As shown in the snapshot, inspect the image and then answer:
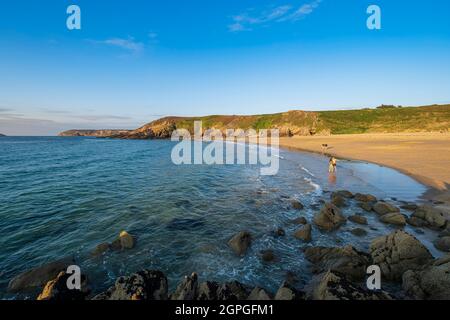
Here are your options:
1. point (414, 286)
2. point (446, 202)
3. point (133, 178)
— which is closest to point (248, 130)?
point (133, 178)

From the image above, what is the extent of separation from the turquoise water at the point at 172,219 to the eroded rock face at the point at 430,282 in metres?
3.23

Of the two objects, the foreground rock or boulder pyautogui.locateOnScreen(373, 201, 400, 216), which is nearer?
the foreground rock

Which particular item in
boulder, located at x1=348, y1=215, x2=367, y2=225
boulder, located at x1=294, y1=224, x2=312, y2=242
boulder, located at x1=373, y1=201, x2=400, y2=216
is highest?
boulder, located at x1=373, y1=201, x2=400, y2=216

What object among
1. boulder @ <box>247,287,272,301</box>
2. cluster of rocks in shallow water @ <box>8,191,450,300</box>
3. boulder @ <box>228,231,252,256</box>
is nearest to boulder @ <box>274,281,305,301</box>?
cluster of rocks in shallow water @ <box>8,191,450,300</box>

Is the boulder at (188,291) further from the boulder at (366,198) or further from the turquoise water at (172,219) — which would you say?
the boulder at (366,198)

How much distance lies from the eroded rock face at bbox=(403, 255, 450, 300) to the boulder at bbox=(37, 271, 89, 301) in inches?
413

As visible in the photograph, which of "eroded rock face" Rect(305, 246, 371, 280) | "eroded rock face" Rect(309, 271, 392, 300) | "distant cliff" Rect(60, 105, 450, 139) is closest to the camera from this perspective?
"eroded rock face" Rect(309, 271, 392, 300)

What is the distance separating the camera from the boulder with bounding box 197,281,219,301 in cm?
686

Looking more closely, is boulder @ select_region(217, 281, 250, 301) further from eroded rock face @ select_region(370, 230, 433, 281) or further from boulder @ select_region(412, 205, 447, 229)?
boulder @ select_region(412, 205, 447, 229)

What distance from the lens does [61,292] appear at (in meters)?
7.74

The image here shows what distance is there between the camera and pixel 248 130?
142500mm

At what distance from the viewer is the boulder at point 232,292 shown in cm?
678

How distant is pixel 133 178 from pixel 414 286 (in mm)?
27118
